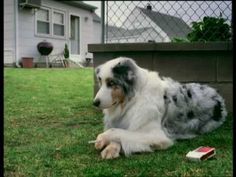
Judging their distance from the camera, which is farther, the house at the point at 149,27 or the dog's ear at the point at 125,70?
the house at the point at 149,27

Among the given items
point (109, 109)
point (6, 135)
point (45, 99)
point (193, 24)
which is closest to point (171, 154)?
point (109, 109)

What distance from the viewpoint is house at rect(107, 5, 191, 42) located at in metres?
6.64

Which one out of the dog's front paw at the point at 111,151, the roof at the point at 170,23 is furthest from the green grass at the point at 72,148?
the roof at the point at 170,23

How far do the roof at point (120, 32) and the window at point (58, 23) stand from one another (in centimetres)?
213

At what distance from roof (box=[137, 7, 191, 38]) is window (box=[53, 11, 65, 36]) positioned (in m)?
2.84

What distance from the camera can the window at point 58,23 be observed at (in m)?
9.79

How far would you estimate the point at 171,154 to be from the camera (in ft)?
12.4

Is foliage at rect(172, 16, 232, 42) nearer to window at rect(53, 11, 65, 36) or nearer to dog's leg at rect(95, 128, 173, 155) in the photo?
dog's leg at rect(95, 128, 173, 155)

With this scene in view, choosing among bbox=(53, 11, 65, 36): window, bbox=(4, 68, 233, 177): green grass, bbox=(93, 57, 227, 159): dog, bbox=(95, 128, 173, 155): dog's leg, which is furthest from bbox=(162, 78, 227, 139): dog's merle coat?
bbox=(53, 11, 65, 36): window

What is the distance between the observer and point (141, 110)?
4188 mm

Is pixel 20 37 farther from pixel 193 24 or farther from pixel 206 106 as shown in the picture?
pixel 206 106

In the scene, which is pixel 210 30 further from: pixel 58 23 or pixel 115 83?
pixel 58 23

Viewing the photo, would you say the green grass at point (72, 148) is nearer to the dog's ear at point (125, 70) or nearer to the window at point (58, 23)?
the dog's ear at point (125, 70)

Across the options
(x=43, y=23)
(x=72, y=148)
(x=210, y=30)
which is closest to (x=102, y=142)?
(x=72, y=148)
